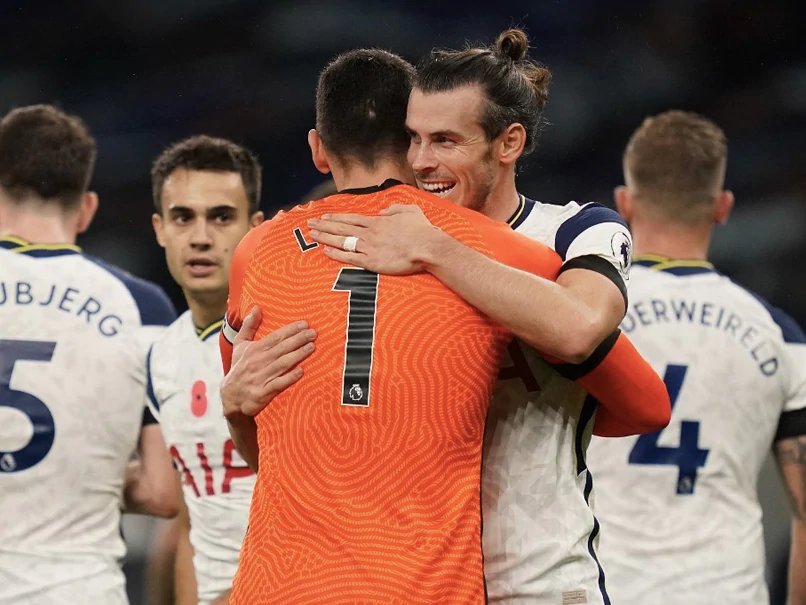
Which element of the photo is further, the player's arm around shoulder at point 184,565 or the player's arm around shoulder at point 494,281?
the player's arm around shoulder at point 184,565

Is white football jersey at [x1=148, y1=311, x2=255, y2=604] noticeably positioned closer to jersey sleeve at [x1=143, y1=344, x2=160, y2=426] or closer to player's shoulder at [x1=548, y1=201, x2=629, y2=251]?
jersey sleeve at [x1=143, y1=344, x2=160, y2=426]

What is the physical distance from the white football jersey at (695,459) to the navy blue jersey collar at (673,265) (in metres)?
0.13

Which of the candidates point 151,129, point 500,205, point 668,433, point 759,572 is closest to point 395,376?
point 500,205

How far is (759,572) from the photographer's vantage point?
4.42 metres

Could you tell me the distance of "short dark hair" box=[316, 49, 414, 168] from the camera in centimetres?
264

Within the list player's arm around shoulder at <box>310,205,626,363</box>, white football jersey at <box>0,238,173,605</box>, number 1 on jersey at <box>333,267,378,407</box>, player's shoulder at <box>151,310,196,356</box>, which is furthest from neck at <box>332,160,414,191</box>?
player's shoulder at <box>151,310,196,356</box>

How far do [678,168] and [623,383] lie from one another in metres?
2.28

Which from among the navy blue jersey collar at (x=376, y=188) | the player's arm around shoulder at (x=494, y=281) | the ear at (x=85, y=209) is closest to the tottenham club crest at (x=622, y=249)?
the player's arm around shoulder at (x=494, y=281)

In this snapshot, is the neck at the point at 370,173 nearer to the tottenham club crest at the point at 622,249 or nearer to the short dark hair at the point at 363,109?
the short dark hair at the point at 363,109

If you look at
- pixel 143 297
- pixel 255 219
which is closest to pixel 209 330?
pixel 143 297

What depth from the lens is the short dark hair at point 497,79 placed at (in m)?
2.83

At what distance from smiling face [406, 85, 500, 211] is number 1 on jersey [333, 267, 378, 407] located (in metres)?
0.38

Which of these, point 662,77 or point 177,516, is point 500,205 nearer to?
point 177,516

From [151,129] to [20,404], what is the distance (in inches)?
205
